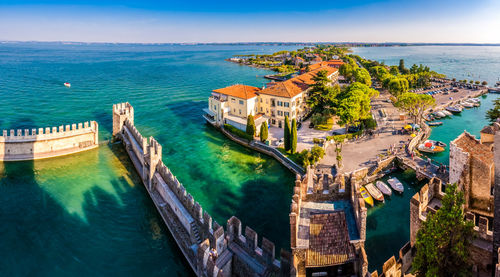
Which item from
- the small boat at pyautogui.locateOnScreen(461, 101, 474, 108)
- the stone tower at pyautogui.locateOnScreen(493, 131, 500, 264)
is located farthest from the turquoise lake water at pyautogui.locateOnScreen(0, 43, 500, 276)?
the small boat at pyautogui.locateOnScreen(461, 101, 474, 108)

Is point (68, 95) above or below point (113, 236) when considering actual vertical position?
above

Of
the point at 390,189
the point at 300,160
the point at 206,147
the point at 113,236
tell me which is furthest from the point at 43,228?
the point at 390,189

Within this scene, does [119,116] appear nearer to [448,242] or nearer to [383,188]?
[383,188]

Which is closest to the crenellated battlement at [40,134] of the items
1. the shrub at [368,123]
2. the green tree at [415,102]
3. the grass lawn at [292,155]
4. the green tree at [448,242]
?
the grass lawn at [292,155]

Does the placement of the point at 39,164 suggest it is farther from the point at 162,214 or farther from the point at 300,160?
the point at 300,160

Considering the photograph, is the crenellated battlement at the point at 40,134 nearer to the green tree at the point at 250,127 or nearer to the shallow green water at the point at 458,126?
the green tree at the point at 250,127

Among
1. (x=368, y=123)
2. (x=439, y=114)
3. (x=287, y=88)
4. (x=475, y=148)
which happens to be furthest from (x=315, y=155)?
(x=439, y=114)
